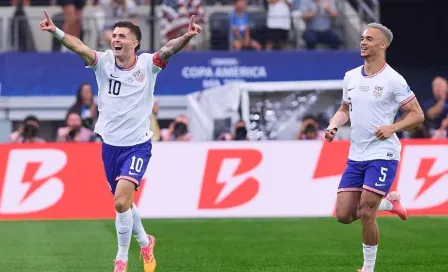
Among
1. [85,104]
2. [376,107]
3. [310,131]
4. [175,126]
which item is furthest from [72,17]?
[376,107]

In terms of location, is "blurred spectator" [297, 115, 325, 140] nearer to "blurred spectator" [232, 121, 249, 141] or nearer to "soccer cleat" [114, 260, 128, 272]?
"blurred spectator" [232, 121, 249, 141]

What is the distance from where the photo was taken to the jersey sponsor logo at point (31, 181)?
1809 cm

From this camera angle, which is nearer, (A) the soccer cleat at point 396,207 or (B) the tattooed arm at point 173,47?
(B) the tattooed arm at point 173,47

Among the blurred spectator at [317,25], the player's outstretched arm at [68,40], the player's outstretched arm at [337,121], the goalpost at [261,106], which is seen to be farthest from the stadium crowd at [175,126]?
the player's outstretched arm at [68,40]

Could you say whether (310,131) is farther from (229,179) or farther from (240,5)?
(240,5)

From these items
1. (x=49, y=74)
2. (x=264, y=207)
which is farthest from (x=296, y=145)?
(x=49, y=74)

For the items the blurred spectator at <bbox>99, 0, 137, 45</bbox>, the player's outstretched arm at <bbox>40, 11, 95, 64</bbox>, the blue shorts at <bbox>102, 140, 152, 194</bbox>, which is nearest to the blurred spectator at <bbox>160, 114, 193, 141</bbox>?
the blurred spectator at <bbox>99, 0, 137, 45</bbox>

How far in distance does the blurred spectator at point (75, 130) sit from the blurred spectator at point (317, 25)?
5935 millimetres

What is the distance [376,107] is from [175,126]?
1046cm

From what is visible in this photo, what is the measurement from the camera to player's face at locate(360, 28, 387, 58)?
36.1 feet

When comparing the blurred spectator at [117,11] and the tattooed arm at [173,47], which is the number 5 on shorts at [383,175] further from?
the blurred spectator at [117,11]

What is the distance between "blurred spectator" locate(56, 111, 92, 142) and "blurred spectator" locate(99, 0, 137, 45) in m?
3.70

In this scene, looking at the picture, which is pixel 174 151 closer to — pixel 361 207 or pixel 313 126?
pixel 313 126

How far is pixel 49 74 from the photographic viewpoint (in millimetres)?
23906
